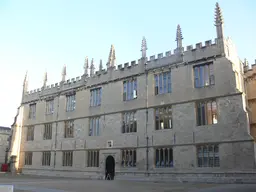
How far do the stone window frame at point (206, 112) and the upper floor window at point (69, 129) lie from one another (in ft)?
49.7

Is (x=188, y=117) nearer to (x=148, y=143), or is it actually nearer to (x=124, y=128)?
(x=148, y=143)

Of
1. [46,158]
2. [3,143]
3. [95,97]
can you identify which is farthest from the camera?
[3,143]

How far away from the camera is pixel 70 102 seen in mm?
31078

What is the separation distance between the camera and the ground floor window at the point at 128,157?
23.5 metres

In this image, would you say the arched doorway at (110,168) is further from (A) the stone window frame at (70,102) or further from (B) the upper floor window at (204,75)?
(B) the upper floor window at (204,75)

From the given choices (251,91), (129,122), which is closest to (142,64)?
(129,122)

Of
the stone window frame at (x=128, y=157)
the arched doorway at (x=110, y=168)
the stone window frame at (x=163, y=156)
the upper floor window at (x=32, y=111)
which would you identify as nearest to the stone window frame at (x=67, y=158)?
the arched doorway at (x=110, y=168)

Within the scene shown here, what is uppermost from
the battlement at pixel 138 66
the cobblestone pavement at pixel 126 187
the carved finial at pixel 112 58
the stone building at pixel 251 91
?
the carved finial at pixel 112 58

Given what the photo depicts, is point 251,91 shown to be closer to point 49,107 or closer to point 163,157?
point 163,157

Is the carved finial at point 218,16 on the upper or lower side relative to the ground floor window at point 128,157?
upper

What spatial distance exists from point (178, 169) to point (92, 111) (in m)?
11.7

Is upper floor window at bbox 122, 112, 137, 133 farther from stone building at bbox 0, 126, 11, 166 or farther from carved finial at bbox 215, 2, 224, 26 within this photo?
stone building at bbox 0, 126, 11, 166

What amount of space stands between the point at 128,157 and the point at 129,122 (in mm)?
3251

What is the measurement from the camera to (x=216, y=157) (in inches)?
748
